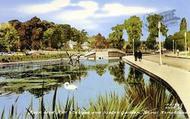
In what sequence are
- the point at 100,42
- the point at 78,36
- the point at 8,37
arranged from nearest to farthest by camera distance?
the point at 8,37, the point at 78,36, the point at 100,42

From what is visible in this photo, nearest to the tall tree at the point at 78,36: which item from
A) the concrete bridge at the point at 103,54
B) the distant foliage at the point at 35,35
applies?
the distant foliage at the point at 35,35

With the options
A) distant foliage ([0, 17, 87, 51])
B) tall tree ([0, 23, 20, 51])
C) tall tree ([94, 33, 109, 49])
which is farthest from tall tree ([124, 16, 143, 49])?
tall tree ([94, 33, 109, 49])

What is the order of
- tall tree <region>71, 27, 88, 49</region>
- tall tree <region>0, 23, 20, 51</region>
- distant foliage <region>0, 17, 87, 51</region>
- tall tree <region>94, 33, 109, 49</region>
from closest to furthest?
1. distant foliage <region>0, 17, 87, 51</region>
2. tall tree <region>0, 23, 20, 51</region>
3. tall tree <region>71, 27, 88, 49</region>
4. tall tree <region>94, 33, 109, 49</region>

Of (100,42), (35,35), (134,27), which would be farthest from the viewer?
(100,42)

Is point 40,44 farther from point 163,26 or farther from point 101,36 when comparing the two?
point 101,36

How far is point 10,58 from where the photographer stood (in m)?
30.5

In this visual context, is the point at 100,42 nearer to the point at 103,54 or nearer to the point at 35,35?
the point at 103,54

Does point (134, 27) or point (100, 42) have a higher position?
point (134, 27)

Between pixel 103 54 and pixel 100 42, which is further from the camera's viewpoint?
pixel 100 42

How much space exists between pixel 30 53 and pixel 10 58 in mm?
1264

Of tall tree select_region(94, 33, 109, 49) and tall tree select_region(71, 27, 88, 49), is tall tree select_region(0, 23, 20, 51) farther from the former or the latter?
tall tree select_region(94, 33, 109, 49)

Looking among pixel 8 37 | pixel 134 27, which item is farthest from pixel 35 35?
pixel 134 27

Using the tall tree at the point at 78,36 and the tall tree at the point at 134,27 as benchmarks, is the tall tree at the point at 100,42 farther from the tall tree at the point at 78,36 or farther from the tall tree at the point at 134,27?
the tall tree at the point at 134,27

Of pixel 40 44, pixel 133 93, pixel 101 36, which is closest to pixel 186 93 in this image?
pixel 133 93
